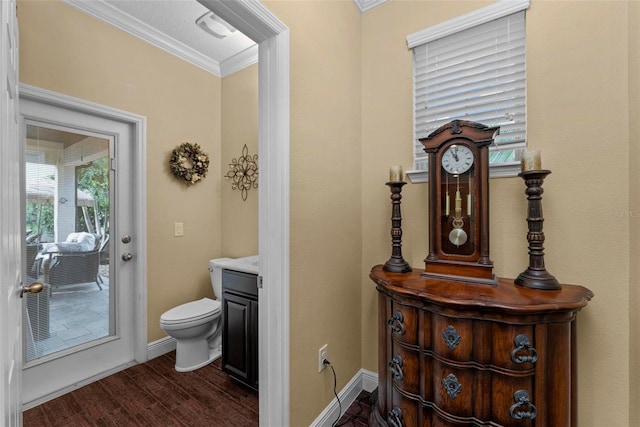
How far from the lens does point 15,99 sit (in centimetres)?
100

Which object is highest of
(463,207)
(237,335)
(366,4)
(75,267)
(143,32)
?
(143,32)

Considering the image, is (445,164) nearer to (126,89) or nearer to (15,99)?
(15,99)

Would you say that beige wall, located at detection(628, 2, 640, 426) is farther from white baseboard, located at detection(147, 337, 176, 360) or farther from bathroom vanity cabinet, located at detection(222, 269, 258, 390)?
white baseboard, located at detection(147, 337, 176, 360)

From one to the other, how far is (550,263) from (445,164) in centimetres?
73

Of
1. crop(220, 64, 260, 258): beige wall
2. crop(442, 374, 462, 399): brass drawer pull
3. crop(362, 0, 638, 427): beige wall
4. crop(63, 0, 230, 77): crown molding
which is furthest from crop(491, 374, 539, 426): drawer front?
crop(63, 0, 230, 77): crown molding

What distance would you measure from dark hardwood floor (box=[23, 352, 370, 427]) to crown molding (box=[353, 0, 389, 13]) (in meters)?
2.69

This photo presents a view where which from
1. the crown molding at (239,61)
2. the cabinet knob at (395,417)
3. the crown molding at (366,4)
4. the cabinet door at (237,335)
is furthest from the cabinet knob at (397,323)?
the crown molding at (239,61)

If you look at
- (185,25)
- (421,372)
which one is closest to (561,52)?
(421,372)

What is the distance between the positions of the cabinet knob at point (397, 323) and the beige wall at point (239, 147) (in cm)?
168

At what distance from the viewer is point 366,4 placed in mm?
1921

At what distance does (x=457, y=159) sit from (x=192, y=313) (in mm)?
2187

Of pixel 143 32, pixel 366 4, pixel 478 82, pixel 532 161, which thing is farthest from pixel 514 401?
pixel 143 32

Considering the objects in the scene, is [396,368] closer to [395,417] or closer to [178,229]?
[395,417]

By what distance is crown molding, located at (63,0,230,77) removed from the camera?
6.81 ft
